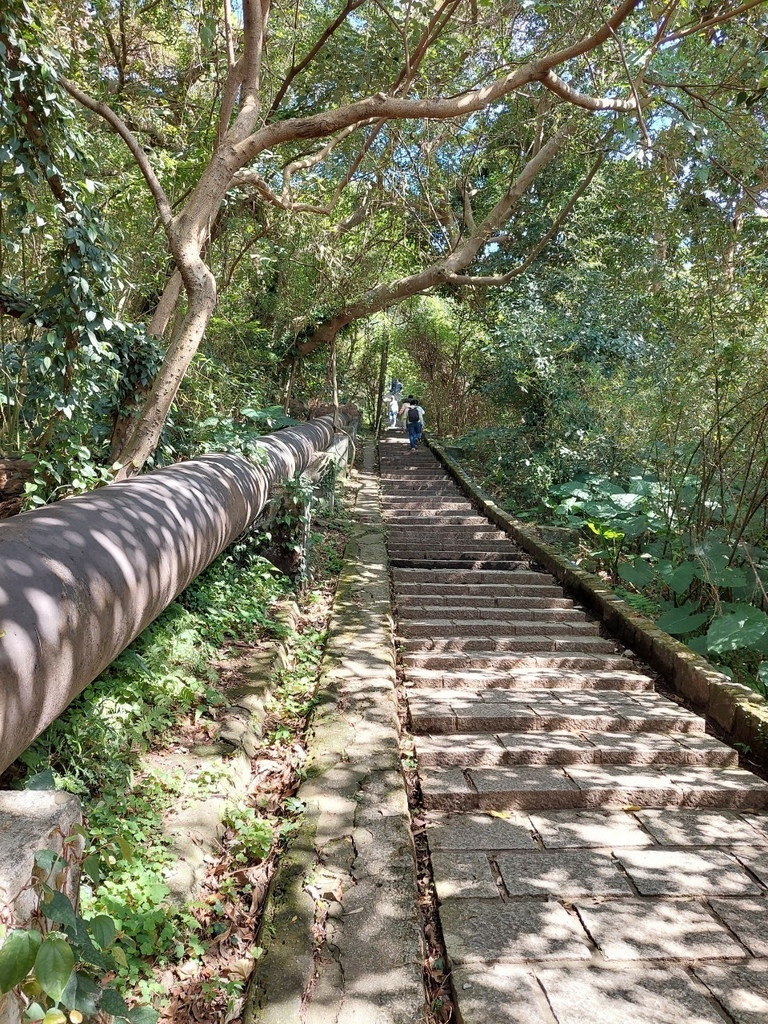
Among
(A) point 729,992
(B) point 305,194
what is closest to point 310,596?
(A) point 729,992

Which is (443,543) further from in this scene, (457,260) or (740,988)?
(740,988)

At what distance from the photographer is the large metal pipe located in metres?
1.70

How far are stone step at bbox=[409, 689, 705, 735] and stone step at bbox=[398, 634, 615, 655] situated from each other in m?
0.74

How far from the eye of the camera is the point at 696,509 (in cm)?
622

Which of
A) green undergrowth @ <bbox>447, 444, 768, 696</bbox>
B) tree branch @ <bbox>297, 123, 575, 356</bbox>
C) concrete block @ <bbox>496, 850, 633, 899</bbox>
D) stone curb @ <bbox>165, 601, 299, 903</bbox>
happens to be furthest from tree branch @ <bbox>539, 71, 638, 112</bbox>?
tree branch @ <bbox>297, 123, 575, 356</bbox>

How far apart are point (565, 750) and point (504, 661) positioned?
1.29 metres

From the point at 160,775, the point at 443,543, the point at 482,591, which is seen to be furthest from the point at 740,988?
the point at 443,543

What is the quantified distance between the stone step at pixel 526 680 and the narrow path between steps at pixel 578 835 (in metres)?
0.01

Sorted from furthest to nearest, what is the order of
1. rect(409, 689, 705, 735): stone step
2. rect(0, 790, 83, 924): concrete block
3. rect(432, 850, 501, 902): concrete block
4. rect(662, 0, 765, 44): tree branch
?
rect(662, 0, 765, 44): tree branch
rect(409, 689, 705, 735): stone step
rect(432, 850, 501, 902): concrete block
rect(0, 790, 83, 924): concrete block

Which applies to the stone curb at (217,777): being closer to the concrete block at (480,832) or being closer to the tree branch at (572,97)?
the concrete block at (480,832)

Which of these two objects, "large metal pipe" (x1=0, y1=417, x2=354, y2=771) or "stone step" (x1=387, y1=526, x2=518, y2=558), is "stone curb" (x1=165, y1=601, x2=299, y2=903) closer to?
"large metal pipe" (x1=0, y1=417, x2=354, y2=771)

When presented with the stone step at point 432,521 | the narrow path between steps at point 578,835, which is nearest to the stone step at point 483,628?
the narrow path between steps at point 578,835

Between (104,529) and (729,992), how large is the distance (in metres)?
2.59

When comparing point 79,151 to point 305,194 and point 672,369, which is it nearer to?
point 305,194
